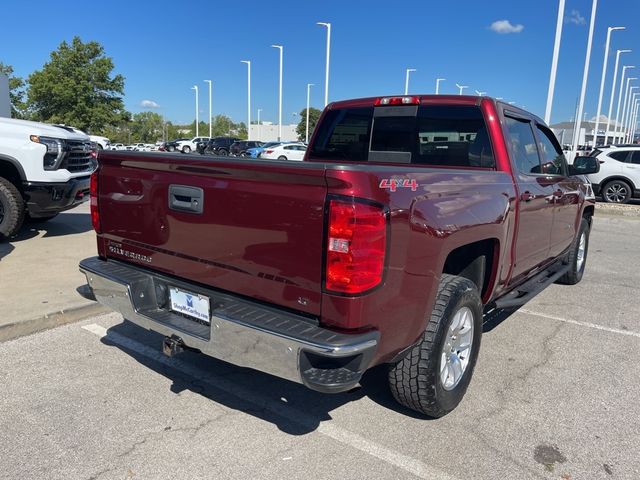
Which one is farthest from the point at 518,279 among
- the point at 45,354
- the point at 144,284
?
the point at 45,354

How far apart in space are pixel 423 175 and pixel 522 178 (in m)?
1.61

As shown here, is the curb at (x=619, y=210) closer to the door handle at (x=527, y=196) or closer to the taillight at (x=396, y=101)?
the door handle at (x=527, y=196)

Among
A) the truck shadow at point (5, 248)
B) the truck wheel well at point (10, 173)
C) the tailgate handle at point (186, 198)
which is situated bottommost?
the truck shadow at point (5, 248)

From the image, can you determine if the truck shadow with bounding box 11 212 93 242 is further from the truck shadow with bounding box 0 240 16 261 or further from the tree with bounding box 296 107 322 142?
the tree with bounding box 296 107 322 142

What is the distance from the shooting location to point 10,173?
698cm

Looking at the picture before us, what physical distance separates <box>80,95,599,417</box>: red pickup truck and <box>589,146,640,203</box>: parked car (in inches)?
522

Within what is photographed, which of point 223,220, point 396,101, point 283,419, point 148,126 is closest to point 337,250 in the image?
point 223,220

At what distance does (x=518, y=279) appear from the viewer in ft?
13.9

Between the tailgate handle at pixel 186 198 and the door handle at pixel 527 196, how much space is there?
2388 millimetres

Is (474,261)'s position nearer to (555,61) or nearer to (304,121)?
(555,61)

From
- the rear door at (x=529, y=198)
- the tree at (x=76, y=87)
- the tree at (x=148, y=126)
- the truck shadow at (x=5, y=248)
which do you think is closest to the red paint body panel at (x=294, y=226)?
the rear door at (x=529, y=198)

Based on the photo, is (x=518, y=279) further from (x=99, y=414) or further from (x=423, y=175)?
(x=99, y=414)

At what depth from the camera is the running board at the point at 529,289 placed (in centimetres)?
386

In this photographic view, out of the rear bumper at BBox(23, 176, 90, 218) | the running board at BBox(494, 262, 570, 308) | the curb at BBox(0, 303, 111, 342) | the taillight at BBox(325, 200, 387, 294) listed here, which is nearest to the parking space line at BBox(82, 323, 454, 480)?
the curb at BBox(0, 303, 111, 342)
